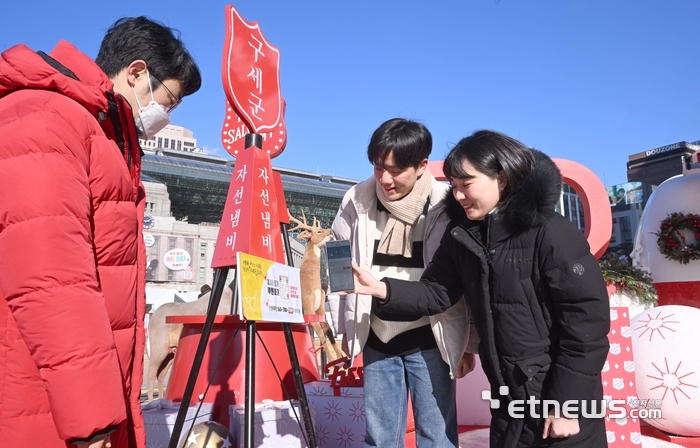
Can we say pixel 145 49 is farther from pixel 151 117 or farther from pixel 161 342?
pixel 161 342

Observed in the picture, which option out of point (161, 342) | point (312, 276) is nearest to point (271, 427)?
point (161, 342)

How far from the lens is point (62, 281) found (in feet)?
3.30

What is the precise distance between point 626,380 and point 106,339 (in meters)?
3.11

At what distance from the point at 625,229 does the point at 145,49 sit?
65.2 metres

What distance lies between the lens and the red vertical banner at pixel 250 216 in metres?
2.13

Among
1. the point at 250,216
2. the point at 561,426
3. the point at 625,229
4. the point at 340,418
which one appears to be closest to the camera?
the point at 561,426

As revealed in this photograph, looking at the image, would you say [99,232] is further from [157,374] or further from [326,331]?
[326,331]

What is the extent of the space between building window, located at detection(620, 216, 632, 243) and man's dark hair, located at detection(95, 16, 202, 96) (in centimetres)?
6392

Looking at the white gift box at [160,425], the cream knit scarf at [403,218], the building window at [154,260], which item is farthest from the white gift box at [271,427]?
the building window at [154,260]

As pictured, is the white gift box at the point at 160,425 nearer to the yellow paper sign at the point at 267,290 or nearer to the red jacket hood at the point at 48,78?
the yellow paper sign at the point at 267,290

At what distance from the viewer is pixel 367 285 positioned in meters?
1.95

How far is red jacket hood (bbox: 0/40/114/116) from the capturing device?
114cm

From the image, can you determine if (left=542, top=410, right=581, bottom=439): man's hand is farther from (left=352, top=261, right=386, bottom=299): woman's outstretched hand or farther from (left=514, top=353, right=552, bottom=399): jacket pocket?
(left=352, top=261, right=386, bottom=299): woman's outstretched hand

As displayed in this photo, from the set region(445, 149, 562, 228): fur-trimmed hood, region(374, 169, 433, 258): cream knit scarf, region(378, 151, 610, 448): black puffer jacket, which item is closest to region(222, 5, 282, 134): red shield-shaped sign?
region(374, 169, 433, 258): cream knit scarf
